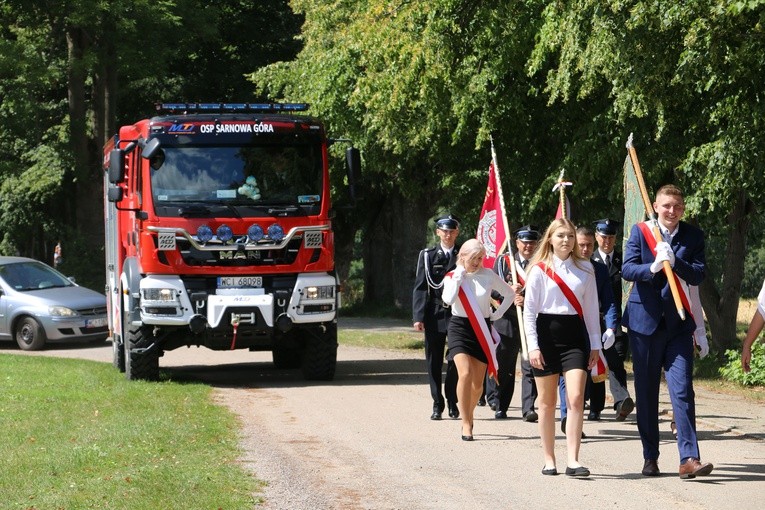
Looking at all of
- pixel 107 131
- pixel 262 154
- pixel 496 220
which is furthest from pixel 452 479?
pixel 107 131

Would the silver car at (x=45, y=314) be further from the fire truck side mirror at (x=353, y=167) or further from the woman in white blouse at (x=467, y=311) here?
the woman in white blouse at (x=467, y=311)

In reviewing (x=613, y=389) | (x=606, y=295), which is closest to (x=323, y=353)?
(x=613, y=389)

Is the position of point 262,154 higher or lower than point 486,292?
higher

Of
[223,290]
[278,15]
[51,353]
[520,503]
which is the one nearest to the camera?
[520,503]

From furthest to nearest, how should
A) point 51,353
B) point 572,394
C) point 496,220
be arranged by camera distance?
point 51,353 < point 496,220 < point 572,394

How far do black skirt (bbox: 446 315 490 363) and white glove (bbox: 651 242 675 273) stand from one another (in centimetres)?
269

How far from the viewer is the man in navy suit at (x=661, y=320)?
9477 mm

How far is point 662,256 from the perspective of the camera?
368 inches

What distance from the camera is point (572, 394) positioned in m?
9.55

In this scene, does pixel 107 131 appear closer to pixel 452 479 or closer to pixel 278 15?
pixel 278 15

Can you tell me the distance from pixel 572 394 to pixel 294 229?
8058 mm

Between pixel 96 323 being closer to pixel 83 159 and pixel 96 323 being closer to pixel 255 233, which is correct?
pixel 255 233

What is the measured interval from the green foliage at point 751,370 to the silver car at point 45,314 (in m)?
12.4

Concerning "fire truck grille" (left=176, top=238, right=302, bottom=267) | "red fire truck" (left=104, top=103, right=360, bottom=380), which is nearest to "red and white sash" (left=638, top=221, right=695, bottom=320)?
"red fire truck" (left=104, top=103, right=360, bottom=380)
